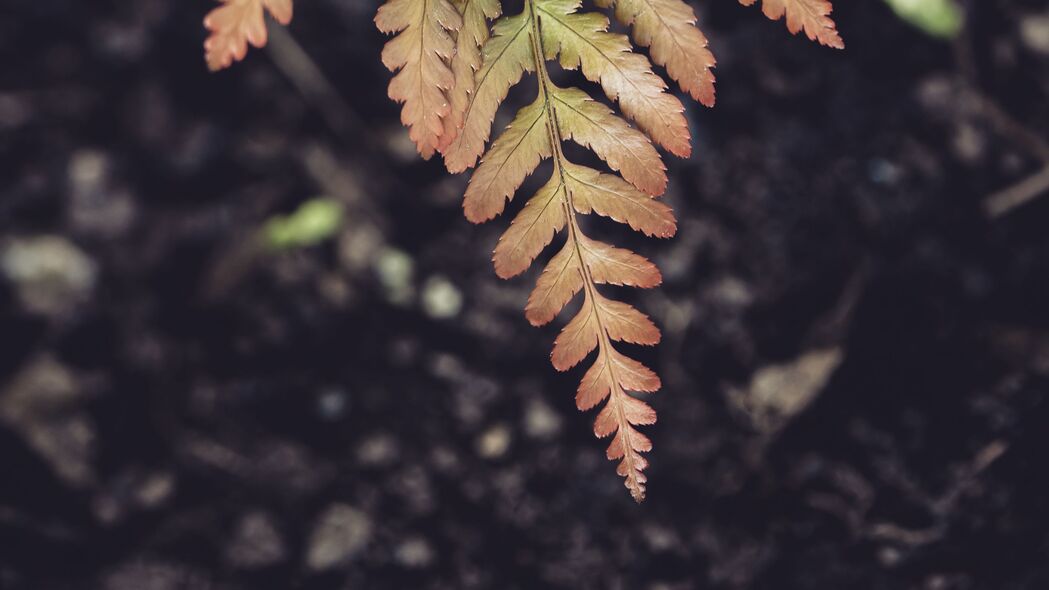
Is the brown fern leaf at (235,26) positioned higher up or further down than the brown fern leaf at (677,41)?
higher up

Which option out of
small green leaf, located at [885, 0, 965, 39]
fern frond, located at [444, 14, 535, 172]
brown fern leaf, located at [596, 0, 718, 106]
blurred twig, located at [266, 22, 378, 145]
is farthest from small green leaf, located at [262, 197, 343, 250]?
small green leaf, located at [885, 0, 965, 39]

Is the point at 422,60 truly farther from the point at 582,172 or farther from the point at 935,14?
the point at 935,14

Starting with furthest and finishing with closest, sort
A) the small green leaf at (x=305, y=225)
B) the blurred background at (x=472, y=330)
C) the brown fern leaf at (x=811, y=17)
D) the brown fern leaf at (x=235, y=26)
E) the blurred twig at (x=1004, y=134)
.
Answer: the small green leaf at (x=305, y=225) → the blurred twig at (x=1004, y=134) → the blurred background at (x=472, y=330) → the brown fern leaf at (x=811, y=17) → the brown fern leaf at (x=235, y=26)

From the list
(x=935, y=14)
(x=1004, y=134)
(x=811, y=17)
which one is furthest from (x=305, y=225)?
(x=1004, y=134)

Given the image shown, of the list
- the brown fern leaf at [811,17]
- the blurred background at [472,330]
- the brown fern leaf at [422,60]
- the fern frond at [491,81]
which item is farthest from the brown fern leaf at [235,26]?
the blurred background at [472,330]

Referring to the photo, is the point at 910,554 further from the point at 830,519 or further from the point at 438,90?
the point at 438,90

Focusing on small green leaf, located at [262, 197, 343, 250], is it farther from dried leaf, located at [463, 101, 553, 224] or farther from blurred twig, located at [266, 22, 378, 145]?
dried leaf, located at [463, 101, 553, 224]

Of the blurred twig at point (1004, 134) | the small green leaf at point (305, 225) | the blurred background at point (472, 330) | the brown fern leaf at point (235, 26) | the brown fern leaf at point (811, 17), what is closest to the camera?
the brown fern leaf at point (235, 26)

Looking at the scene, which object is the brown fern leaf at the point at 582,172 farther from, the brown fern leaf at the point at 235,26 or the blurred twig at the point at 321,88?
the blurred twig at the point at 321,88
